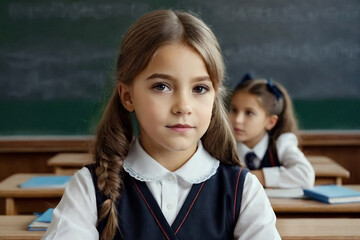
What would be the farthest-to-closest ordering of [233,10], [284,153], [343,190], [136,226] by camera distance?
[233,10], [284,153], [343,190], [136,226]

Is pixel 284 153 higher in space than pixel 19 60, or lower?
lower

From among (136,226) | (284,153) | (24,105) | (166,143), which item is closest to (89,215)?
(136,226)

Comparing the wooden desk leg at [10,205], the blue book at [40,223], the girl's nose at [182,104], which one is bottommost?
the wooden desk leg at [10,205]

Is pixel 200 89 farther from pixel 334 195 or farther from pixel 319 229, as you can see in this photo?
pixel 334 195

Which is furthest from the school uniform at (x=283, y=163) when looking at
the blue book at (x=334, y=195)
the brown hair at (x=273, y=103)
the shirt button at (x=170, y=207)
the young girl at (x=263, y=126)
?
the shirt button at (x=170, y=207)

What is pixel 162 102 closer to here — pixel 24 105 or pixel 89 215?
pixel 89 215

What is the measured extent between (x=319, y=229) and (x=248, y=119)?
152cm

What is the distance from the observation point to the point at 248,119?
3.37 meters

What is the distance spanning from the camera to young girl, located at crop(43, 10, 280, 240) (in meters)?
1.36

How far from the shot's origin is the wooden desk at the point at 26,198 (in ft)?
8.91

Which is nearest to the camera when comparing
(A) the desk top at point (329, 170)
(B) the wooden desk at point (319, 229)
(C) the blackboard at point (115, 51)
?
(B) the wooden desk at point (319, 229)

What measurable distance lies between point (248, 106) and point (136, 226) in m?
2.04

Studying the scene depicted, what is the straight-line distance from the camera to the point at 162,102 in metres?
1.33

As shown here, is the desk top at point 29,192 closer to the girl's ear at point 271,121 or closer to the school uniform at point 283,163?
the school uniform at point 283,163
